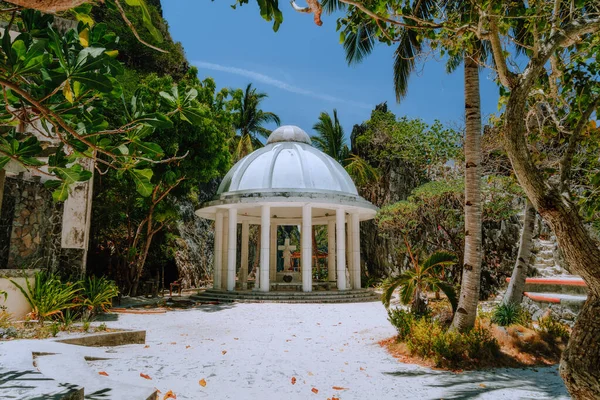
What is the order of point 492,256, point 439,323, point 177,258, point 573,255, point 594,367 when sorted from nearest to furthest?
point 594,367
point 573,255
point 439,323
point 492,256
point 177,258

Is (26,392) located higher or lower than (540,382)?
higher

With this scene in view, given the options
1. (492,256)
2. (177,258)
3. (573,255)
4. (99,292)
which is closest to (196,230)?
(177,258)

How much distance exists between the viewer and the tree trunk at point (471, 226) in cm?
747

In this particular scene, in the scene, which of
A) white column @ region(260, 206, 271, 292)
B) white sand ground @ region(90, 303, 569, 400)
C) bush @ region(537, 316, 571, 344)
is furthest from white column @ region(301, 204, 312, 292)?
bush @ region(537, 316, 571, 344)

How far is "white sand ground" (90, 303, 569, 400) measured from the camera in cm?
515

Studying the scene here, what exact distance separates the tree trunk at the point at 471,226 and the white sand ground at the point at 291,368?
1.21 m

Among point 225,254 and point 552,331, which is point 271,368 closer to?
point 552,331

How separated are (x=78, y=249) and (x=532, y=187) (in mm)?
10793

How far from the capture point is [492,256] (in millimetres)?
16531

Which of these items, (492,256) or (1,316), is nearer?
(1,316)

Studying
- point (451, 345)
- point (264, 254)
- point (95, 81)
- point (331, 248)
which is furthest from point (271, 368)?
point (331, 248)

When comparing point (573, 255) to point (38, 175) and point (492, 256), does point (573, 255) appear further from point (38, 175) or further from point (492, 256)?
point (492, 256)

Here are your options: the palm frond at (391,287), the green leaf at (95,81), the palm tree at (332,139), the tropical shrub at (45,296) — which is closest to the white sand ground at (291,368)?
the palm frond at (391,287)

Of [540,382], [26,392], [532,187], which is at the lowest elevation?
[540,382]
